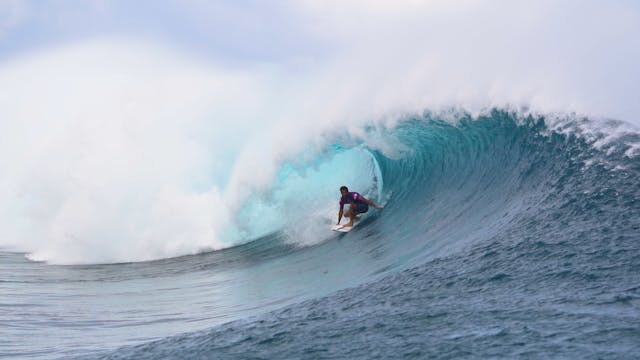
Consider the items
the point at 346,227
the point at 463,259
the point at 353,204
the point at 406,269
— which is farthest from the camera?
the point at 353,204

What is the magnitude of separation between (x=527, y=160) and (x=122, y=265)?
8058mm

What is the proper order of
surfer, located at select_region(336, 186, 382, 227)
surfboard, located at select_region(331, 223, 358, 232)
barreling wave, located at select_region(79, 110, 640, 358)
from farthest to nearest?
surfer, located at select_region(336, 186, 382, 227), surfboard, located at select_region(331, 223, 358, 232), barreling wave, located at select_region(79, 110, 640, 358)

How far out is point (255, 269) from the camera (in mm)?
12320

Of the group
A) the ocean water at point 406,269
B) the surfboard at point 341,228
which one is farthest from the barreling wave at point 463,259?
the surfboard at point 341,228

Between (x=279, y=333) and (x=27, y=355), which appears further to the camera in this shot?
(x=27, y=355)

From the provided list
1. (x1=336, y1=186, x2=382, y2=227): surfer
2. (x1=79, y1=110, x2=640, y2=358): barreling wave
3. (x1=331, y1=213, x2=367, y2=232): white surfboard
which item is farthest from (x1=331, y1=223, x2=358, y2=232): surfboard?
(x1=79, y1=110, x2=640, y2=358): barreling wave

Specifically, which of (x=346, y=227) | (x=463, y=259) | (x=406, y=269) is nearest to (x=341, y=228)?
(x=346, y=227)

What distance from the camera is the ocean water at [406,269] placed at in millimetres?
5324

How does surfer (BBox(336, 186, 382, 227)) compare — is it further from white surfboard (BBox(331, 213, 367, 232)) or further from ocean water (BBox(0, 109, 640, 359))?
ocean water (BBox(0, 109, 640, 359))

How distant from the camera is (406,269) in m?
8.04

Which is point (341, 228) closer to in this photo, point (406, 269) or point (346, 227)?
point (346, 227)

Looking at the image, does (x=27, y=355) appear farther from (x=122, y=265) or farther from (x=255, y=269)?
(x=122, y=265)

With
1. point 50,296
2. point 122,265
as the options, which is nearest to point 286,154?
point 122,265

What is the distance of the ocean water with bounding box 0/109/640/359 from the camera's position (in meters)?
5.32
